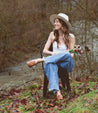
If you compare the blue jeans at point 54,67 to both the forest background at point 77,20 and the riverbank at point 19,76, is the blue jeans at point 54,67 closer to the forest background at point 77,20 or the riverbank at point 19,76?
the forest background at point 77,20

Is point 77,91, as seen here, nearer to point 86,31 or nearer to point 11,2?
point 86,31

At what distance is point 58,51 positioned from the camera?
4414 mm

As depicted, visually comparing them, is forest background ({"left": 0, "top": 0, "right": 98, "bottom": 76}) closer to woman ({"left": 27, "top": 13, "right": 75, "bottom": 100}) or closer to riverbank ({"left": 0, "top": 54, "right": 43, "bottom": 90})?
riverbank ({"left": 0, "top": 54, "right": 43, "bottom": 90})

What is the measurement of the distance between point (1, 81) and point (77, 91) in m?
2.35

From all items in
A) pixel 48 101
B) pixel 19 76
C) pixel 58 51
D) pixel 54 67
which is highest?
pixel 58 51

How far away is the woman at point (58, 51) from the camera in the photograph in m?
4.14

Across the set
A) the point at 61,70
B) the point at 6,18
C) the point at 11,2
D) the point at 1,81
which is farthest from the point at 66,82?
the point at 11,2

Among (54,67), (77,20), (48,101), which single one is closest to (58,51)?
(54,67)

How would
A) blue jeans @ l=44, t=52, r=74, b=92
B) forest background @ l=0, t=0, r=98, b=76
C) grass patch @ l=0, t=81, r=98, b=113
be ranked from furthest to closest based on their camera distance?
forest background @ l=0, t=0, r=98, b=76 → blue jeans @ l=44, t=52, r=74, b=92 → grass patch @ l=0, t=81, r=98, b=113

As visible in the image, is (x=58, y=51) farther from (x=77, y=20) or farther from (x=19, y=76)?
(x=19, y=76)

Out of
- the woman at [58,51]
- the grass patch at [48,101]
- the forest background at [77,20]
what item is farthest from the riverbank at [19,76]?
the woman at [58,51]

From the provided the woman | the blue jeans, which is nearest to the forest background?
the woman

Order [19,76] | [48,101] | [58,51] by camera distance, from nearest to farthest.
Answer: [48,101], [58,51], [19,76]

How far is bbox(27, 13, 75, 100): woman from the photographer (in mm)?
4137
